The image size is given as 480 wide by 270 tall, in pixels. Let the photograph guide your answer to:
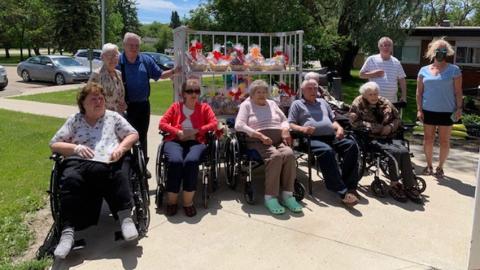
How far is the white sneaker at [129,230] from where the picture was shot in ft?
9.94

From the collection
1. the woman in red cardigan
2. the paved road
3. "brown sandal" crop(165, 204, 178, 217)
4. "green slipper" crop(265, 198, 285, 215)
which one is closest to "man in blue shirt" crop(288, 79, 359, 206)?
"green slipper" crop(265, 198, 285, 215)

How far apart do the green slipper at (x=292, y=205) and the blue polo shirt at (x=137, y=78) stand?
5.71ft

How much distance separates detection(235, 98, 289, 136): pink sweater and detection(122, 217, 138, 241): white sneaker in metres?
1.55

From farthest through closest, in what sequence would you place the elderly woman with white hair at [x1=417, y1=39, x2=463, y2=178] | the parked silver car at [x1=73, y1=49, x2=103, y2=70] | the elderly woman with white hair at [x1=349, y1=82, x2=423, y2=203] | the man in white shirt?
the parked silver car at [x1=73, y1=49, x2=103, y2=70], the man in white shirt, the elderly woman with white hair at [x1=417, y1=39, x2=463, y2=178], the elderly woman with white hair at [x1=349, y1=82, x2=423, y2=203]

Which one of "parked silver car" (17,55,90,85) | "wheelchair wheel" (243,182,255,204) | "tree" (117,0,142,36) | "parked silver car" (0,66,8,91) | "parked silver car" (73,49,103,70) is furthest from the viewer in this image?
"tree" (117,0,142,36)

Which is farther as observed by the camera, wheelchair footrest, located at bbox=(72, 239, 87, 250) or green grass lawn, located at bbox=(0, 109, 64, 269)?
green grass lawn, located at bbox=(0, 109, 64, 269)

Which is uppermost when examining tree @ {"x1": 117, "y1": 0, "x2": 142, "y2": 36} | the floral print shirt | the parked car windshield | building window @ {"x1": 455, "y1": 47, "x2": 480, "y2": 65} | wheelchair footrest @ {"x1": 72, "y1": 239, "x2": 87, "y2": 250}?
tree @ {"x1": 117, "y1": 0, "x2": 142, "y2": 36}

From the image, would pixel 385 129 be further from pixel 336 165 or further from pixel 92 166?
pixel 92 166

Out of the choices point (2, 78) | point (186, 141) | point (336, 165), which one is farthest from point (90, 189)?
point (2, 78)

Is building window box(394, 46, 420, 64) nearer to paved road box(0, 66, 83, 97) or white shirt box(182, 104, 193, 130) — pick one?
paved road box(0, 66, 83, 97)

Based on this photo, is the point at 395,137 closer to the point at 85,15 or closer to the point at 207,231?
the point at 207,231

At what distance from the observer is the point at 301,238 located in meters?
3.38

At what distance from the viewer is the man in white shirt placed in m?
5.09

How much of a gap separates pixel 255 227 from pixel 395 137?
1992 millimetres
